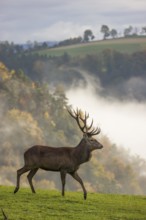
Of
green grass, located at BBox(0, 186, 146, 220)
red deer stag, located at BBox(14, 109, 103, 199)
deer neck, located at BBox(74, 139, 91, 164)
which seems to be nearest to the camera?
green grass, located at BBox(0, 186, 146, 220)

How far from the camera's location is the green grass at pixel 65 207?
69.7ft

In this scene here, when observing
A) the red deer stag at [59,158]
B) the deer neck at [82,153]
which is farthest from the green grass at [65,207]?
the deer neck at [82,153]

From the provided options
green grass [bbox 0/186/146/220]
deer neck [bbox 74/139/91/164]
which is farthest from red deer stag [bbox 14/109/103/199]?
green grass [bbox 0/186/146/220]

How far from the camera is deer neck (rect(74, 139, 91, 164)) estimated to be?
83.0 feet

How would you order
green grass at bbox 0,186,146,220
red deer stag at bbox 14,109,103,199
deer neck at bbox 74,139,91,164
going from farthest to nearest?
1. deer neck at bbox 74,139,91,164
2. red deer stag at bbox 14,109,103,199
3. green grass at bbox 0,186,146,220

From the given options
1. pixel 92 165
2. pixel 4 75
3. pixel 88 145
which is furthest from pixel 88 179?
pixel 88 145

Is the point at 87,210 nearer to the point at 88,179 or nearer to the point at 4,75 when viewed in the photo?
the point at 88,179

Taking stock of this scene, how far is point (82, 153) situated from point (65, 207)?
130 inches

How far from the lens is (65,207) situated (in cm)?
2267

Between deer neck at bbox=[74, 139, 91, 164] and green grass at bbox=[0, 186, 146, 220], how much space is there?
150cm

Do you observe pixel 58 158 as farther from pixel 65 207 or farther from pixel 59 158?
pixel 65 207

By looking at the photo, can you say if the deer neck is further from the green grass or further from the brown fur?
the green grass

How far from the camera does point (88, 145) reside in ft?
83.3

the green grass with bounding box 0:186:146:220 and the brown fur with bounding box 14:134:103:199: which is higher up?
the brown fur with bounding box 14:134:103:199
